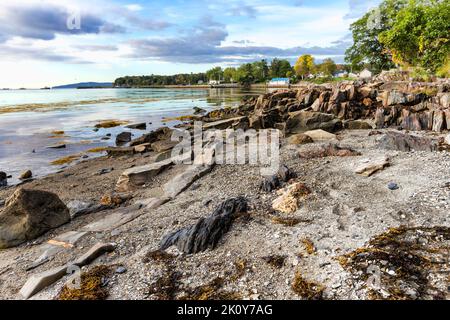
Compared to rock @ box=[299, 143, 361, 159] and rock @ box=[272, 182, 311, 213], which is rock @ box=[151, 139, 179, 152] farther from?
rock @ box=[272, 182, 311, 213]

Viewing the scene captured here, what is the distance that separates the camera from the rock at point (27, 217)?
8898 millimetres

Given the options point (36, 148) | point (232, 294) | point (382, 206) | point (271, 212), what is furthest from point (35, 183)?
point (382, 206)

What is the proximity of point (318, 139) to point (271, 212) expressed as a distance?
354 inches

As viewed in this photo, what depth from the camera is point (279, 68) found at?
6545 inches

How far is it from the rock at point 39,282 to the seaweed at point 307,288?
15.0 ft

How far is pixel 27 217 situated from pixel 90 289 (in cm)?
459

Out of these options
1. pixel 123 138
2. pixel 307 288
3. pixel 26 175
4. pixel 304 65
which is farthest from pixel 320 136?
pixel 304 65

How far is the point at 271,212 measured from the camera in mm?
8359

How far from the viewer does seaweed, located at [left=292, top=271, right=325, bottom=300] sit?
4996mm

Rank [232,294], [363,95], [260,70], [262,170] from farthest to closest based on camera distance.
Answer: [260,70], [363,95], [262,170], [232,294]

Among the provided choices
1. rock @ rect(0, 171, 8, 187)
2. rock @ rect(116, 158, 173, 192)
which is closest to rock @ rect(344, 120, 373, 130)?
rock @ rect(116, 158, 173, 192)

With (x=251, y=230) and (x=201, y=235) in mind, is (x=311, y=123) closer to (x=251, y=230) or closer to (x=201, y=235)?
(x=251, y=230)

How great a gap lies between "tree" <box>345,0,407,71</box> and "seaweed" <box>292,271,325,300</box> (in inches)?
2534
